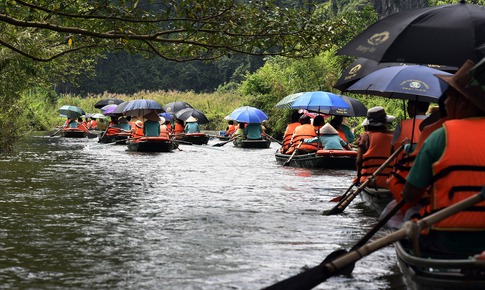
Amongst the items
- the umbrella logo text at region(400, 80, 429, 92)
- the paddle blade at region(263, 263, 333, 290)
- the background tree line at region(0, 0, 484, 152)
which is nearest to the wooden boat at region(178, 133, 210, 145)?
the background tree line at region(0, 0, 484, 152)

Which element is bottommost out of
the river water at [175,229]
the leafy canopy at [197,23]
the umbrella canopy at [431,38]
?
the river water at [175,229]

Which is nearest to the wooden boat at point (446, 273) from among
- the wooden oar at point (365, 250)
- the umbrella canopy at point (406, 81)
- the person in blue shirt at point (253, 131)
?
the wooden oar at point (365, 250)

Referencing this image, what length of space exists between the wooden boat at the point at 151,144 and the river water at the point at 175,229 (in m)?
6.75

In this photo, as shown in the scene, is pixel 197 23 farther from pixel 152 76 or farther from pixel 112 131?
pixel 152 76

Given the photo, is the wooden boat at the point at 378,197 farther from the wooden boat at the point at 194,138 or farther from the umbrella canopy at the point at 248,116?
the wooden boat at the point at 194,138

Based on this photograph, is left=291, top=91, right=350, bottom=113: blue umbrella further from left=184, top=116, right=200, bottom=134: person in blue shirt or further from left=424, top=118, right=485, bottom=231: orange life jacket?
left=184, top=116, right=200, bottom=134: person in blue shirt

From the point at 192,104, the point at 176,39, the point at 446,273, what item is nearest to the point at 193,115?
the point at 192,104

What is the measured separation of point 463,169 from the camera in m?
5.15

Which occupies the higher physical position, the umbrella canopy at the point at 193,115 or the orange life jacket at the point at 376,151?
the orange life jacket at the point at 376,151

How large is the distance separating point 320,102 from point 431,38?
12267 mm

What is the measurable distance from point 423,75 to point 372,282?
3961mm

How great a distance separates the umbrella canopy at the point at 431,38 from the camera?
7172 mm

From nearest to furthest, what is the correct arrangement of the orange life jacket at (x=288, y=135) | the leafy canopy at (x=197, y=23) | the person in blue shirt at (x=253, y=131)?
1. the leafy canopy at (x=197, y=23)
2. the orange life jacket at (x=288, y=135)
3. the person in blue shirt at (x=253, y=131)

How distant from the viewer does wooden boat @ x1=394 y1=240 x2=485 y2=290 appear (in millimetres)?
4789
